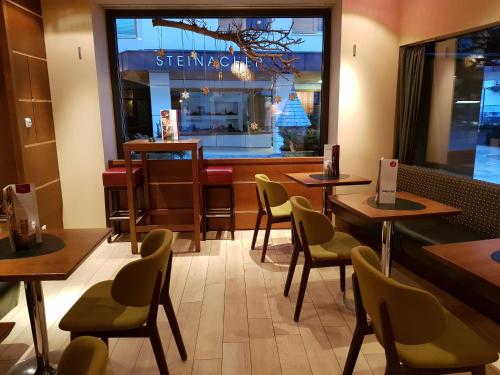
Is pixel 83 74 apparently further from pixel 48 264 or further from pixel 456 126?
pixel 456 126

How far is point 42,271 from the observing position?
164 centimetres

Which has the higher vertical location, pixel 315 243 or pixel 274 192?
pixel 274 192

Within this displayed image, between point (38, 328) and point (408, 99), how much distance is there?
4.11 metres

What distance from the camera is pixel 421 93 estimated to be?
4.29 m

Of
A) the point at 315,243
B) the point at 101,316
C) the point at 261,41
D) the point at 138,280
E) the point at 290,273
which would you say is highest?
the point at 261,41

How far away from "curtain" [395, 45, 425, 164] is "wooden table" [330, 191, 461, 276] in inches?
67.5

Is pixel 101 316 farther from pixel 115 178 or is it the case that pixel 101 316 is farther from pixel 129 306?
pixel 115 178

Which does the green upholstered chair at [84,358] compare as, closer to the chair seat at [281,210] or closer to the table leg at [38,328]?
the table leg at [38,328]

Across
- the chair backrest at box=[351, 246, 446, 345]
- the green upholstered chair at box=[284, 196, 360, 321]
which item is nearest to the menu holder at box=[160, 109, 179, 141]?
the green upholstered chair at box=[284, 196, 360, 321]

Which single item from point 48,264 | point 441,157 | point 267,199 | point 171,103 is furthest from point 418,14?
point 48,264

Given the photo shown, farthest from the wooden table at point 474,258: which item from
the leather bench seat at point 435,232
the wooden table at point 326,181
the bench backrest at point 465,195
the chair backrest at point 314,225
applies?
the wooden table at point 326,181

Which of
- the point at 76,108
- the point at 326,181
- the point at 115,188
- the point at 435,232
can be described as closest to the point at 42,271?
the point at 326,181

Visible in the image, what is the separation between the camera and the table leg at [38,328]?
2023 mm

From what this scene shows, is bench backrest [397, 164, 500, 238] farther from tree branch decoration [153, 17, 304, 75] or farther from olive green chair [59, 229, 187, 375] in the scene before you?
olive green chair [59, 229, 187, 375]
